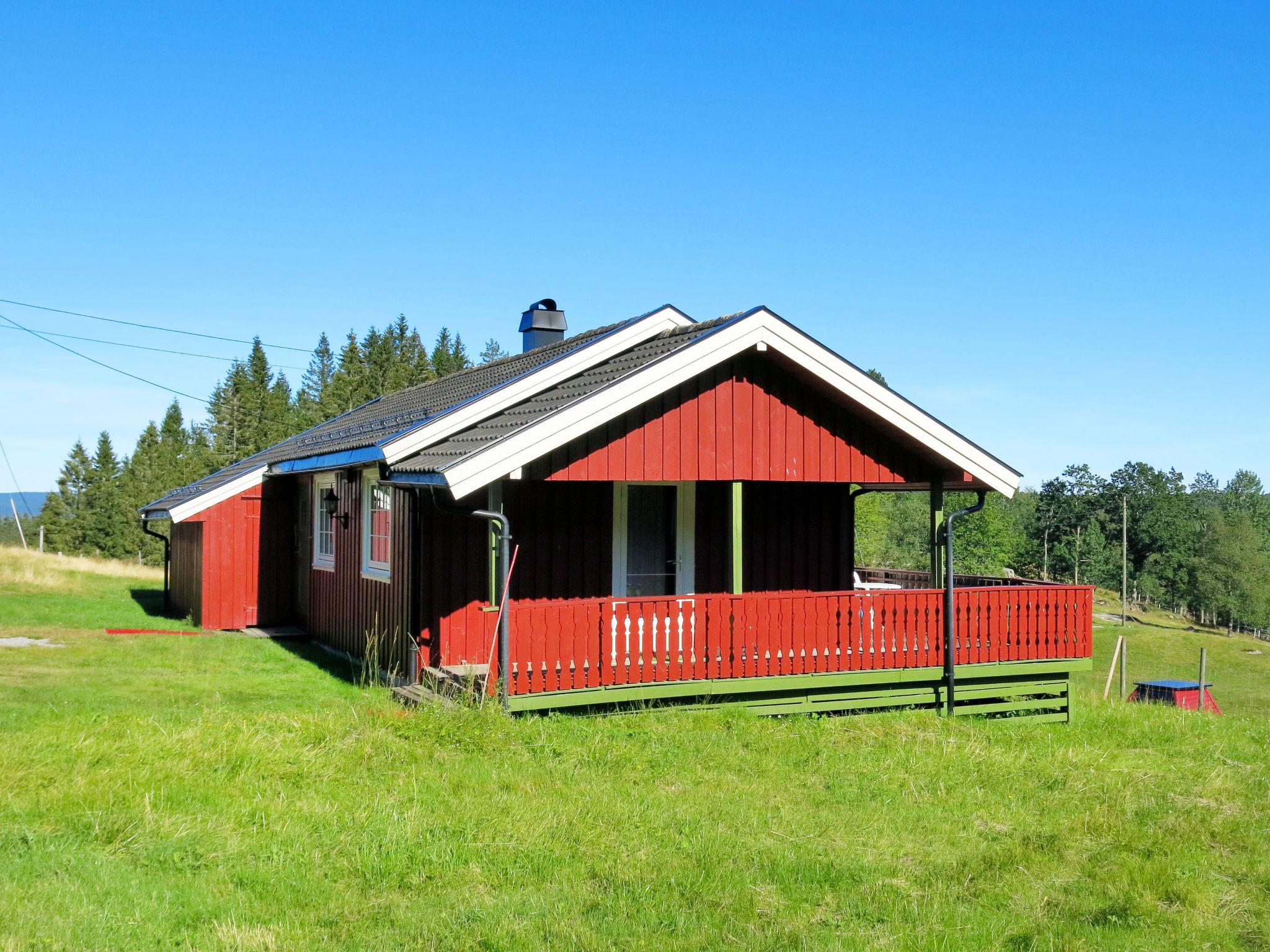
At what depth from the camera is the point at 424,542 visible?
37.8ft

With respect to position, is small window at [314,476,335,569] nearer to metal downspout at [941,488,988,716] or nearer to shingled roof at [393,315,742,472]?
shingled roof at [393,315,742,472]

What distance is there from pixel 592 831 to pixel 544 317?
462 inches

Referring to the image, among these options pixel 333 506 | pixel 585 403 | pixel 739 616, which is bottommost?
pixel 739 616

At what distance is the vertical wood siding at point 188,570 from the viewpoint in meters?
17.2

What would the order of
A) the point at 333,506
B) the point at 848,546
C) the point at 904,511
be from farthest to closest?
the point at 904,511
the point at 333,506
the point at 848,546

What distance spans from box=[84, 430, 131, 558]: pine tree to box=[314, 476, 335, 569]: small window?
70.3 metres

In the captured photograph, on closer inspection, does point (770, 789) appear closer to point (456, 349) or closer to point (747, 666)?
point (747, 666)

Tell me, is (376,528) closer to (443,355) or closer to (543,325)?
(543,325)

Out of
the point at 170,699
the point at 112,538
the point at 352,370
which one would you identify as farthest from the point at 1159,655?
the point at 112,538

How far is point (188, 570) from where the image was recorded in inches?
719

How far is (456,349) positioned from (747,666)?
3307 inches

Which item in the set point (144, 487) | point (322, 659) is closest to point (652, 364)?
point (322, 659)

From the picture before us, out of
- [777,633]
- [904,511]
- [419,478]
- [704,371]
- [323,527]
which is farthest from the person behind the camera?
[904,511]

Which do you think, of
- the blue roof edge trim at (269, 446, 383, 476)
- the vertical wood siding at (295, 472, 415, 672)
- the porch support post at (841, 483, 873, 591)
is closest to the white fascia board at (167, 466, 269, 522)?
the blue roof edge trim at (269, 446, 383, 476)
